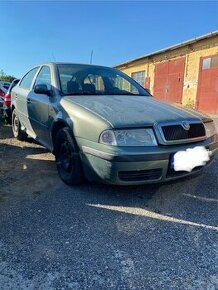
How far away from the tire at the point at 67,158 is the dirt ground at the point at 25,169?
0.69ft

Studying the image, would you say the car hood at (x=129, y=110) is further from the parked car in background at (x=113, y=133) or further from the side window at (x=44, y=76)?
the side window at (x=44, y=76)

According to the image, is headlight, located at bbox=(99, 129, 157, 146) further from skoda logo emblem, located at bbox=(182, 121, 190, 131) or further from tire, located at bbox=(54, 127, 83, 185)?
tire, located at bbox=(54, 127, 83, 185)

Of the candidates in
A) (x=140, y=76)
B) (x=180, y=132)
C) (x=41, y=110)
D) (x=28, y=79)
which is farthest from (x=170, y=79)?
(x=180, y=132)

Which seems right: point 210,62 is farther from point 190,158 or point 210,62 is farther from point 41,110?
point 190,158

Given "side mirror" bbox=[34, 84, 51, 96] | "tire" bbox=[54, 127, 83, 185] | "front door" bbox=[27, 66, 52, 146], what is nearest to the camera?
"tire" bbox=[54, 127, 83, 185]

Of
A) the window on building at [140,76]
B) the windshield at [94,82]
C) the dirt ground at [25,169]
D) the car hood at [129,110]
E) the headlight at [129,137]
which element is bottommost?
the dirt ground at [25,169]

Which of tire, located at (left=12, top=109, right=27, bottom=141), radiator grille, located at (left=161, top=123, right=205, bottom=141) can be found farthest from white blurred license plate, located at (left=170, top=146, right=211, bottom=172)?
tire, located at (left=12, top=109, right=27, bottom=141)

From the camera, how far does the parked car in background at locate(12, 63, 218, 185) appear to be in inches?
114

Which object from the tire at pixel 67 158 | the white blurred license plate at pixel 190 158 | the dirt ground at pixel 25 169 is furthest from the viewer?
the dirt ground at pixel 25 169

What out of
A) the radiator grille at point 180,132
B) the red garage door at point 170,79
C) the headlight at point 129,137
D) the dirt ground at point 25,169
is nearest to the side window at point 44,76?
the dirt ground at point 25,169

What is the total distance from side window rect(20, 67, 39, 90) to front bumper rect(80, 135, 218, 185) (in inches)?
106

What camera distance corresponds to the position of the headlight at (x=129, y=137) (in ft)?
9.51

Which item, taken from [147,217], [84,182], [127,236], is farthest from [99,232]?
[84,182]

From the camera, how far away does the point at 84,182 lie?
365 cm
